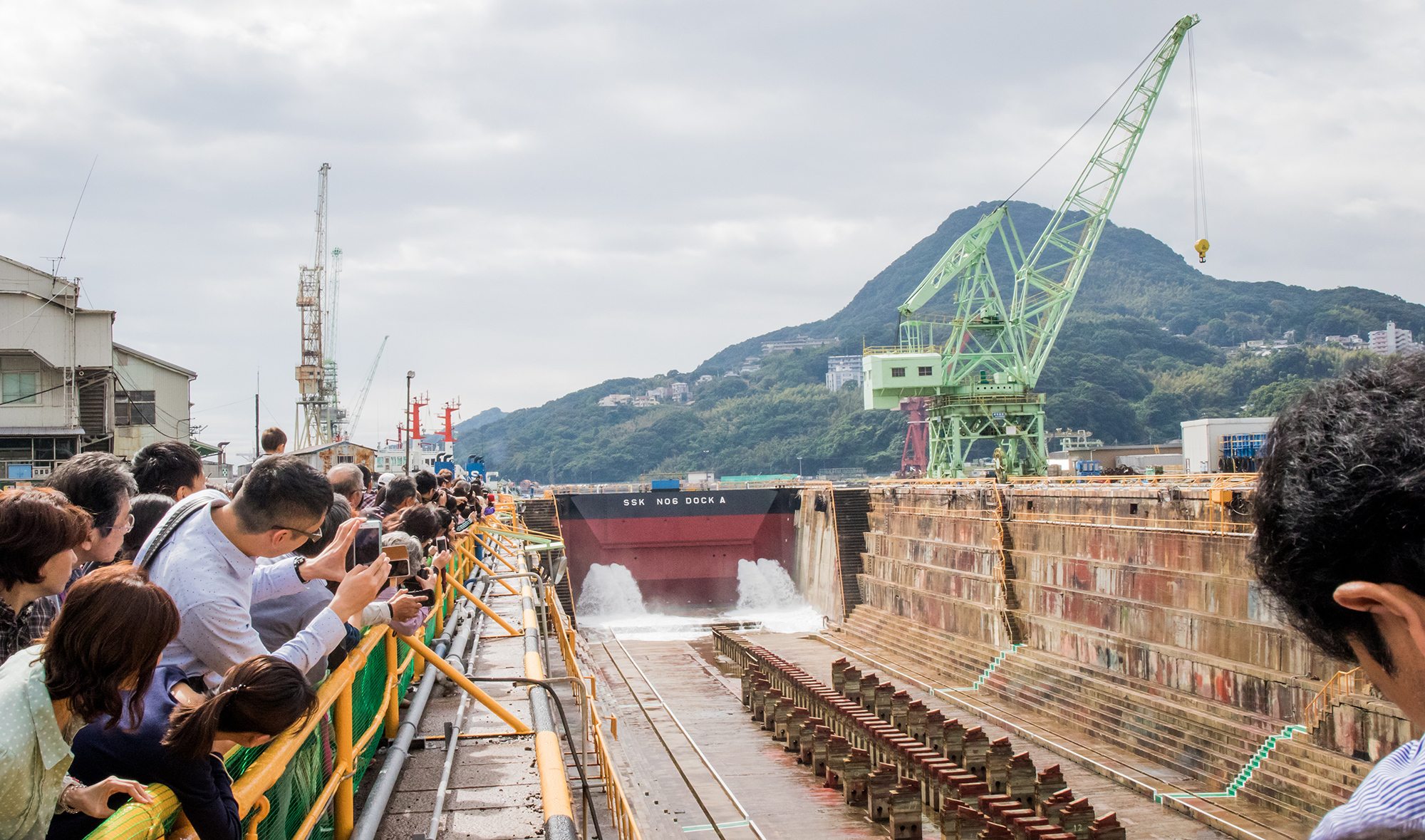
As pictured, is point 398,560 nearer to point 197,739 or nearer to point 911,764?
point 197,739

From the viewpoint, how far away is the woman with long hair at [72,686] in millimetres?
2676

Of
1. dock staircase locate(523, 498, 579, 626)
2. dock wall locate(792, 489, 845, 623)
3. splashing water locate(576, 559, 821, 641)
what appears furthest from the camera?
dock staircase locate(523, 498, 579, 626)

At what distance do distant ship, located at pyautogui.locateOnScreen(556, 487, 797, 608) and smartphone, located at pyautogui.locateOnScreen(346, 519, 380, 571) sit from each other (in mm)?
43727

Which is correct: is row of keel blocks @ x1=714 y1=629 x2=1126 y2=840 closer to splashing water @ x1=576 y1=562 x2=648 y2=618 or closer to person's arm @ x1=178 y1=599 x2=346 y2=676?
person's arm @ x1=178 y1=599 x2=346 y2=676

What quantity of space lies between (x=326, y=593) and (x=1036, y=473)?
161ft

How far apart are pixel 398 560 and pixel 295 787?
1.50 meters

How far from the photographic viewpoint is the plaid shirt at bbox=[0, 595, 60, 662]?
353cm

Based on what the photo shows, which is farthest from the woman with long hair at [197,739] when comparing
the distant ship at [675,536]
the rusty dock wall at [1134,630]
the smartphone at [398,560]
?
the distant ship at [675,536]

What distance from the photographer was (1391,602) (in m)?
1.53

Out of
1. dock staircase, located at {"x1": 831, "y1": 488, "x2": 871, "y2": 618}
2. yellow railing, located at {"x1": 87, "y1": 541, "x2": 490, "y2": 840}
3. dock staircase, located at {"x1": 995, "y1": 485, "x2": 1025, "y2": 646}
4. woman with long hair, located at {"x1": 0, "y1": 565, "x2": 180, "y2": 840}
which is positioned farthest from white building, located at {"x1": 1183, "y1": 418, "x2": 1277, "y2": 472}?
woman with long hair, located at {"x1": 0, "y1": 565, "x2": 180, "y2": 840}

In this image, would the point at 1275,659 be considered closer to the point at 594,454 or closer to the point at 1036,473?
the point at 1036,473

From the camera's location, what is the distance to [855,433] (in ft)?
468

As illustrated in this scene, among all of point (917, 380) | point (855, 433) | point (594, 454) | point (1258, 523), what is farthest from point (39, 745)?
point (594, 454)

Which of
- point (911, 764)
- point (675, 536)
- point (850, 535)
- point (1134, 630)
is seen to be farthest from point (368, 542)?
point (675, 536)
